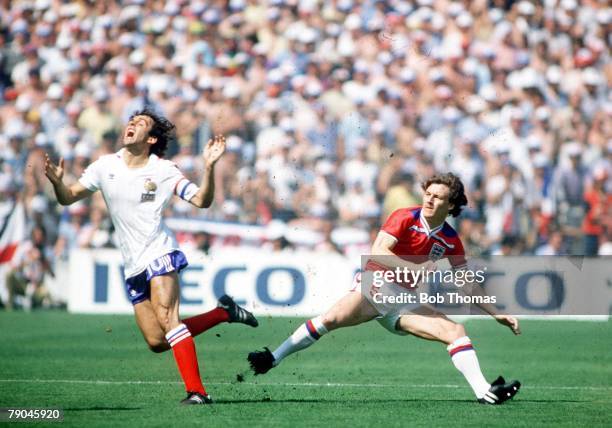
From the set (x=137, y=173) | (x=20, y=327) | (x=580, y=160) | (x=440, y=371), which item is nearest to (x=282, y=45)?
(x=580, y=160)

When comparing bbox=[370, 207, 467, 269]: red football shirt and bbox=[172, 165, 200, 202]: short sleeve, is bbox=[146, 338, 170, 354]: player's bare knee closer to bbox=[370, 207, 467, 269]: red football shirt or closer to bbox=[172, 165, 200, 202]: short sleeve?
bbox=[172, 165, 200, 202]: short sleeve

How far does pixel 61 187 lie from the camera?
8852 mm

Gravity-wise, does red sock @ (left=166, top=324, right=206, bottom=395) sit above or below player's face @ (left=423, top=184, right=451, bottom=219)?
below

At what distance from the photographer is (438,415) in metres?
8.43

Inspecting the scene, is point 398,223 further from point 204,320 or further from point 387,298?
point 204,320

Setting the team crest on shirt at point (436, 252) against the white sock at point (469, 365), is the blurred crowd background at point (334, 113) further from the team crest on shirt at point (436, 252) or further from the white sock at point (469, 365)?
the white sock at point (469, 365)

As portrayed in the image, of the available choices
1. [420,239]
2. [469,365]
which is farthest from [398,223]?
[469,365]

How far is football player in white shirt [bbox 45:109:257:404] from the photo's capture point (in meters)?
8.63

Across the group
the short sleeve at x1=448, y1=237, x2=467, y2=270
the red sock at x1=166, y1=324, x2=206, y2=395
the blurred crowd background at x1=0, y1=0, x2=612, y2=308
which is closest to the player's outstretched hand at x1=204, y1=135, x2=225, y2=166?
the red sock at x1=166, y1=324, x2=206, y2=395

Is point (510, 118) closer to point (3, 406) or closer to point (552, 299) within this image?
point (552, 299)

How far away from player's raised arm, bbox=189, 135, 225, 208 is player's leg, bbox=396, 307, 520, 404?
1.85 meters

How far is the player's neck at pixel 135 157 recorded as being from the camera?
9023 millimetres

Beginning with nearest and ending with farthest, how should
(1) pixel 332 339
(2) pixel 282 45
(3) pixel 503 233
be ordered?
(1) pixel 332 339 → (3) pixel 503 233 → (2) pixel 282 45

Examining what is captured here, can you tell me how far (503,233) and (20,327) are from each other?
21.7ft
